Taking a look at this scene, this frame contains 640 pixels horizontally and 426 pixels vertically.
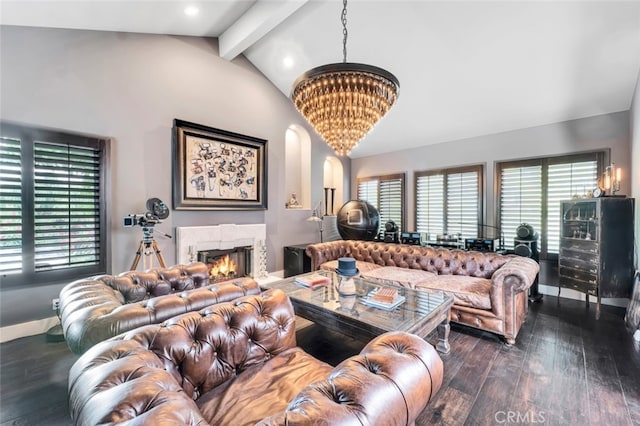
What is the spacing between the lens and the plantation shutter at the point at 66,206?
3002mm

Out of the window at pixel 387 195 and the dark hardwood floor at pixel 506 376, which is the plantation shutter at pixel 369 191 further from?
the dark hardwood floor at pixel 506 376

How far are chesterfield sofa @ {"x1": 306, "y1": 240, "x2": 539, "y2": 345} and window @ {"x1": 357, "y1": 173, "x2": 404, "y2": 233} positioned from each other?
1.31 metres

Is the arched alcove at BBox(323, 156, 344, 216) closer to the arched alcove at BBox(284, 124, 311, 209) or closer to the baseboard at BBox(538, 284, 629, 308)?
the arched alcove at BBox(284, 124, 311, 209)

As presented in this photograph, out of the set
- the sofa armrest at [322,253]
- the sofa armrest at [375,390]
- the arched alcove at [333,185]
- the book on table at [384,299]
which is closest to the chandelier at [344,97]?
the book on table at [384,299]

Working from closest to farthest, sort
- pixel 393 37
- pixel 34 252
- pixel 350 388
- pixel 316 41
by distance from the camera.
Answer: pixel 350 388, pixel 34 252, pixel 393 37, pixel 316 41

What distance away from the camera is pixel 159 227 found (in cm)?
389

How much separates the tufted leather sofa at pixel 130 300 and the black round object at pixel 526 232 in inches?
166

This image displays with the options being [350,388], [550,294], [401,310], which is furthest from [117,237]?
[550,294]

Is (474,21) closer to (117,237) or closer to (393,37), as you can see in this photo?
(393,37)

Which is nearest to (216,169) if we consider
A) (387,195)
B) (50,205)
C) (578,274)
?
(50,205)

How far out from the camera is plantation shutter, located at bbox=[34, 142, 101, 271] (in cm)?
300

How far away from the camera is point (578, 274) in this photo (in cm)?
368

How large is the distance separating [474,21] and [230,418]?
425cm

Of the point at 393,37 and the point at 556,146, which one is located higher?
the point at 393,37
